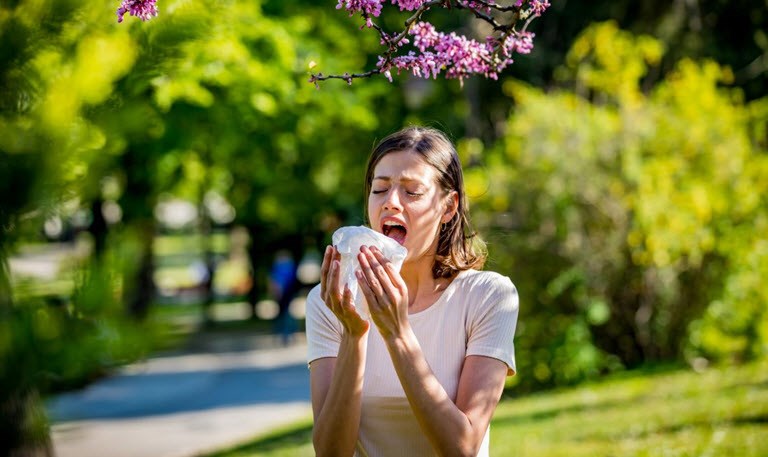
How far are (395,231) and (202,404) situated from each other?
38.8 ft

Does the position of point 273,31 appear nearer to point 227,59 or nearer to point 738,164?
point 227,59

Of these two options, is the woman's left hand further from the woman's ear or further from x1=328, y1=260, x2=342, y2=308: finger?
the woman's ear

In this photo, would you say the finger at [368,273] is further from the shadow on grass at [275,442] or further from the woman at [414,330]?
the shadow on grass at [275,442]

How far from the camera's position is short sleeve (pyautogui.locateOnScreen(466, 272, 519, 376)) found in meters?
2.59

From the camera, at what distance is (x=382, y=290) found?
2359mm

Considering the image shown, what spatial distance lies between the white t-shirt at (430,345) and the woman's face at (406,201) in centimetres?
17

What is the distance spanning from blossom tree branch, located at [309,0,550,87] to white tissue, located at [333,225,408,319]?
77 centimetres

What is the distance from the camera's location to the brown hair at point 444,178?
9.18ft

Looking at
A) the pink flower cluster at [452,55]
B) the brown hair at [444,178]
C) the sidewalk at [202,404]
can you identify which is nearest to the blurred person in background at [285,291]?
the sidewalk at [202,404]

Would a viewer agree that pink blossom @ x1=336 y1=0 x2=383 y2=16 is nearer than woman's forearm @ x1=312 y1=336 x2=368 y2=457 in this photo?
No

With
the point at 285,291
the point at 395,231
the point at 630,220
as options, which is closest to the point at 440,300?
the point at 395,231

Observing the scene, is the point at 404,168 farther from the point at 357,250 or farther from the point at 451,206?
the point at 357,250

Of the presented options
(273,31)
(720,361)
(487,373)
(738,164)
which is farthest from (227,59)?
(487,373)

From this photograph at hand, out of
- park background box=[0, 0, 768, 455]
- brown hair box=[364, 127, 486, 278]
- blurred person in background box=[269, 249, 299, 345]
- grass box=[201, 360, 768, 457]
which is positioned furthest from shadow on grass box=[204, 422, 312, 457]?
blurred person in background box=[269, 249, 299, 345]
